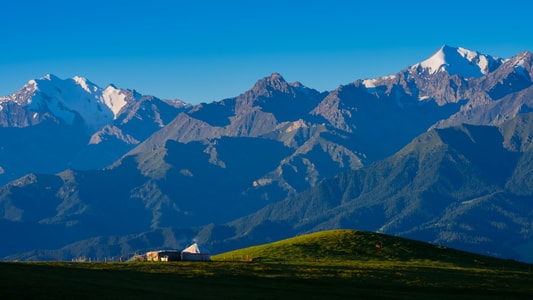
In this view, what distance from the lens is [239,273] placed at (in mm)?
155875

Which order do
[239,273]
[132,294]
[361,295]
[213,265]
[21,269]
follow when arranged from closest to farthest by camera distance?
1. [132,294]
2. [361,295]
3. [21,269]
4. [239,273]
5. [213,265]

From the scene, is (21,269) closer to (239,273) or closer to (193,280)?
(193,280)

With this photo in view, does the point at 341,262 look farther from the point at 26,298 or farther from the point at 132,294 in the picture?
the point at 26,298

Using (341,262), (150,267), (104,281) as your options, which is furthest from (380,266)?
(104,281)

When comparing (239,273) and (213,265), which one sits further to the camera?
(213,265)

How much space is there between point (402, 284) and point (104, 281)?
46989mm

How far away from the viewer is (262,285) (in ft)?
455

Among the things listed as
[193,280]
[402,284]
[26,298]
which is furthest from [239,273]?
[26,298]

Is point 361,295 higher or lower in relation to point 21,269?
lower

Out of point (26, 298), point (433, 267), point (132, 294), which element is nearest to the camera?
point (26, 298)

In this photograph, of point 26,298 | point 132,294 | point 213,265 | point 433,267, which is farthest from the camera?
point 433,267

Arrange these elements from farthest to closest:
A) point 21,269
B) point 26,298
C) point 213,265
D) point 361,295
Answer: point 213,265 → point 21,269 → point 361,295 → point 26,298

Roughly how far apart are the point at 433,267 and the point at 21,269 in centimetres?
8514

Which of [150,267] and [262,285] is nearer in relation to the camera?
Result: [262,285]
